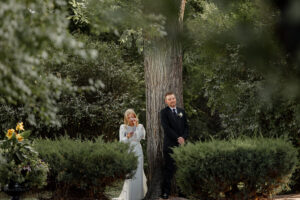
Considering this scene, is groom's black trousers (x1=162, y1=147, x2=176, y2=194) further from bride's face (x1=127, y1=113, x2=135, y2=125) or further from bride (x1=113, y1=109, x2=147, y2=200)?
bride's face (x1=127, y1=113, x2=135, y2=125)

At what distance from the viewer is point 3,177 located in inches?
323

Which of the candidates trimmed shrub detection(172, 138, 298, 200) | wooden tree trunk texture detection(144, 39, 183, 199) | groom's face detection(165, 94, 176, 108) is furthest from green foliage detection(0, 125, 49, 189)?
groom's face detection(165, 94, 176, 108)

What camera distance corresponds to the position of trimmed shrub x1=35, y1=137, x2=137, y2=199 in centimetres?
866

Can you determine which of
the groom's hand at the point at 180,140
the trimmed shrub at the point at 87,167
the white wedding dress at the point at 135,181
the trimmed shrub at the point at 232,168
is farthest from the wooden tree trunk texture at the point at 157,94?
the trimmed shrub at the point at 232,168

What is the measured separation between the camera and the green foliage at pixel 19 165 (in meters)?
8.18

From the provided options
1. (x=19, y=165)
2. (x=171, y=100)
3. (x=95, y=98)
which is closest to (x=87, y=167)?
(x=19, y=165)

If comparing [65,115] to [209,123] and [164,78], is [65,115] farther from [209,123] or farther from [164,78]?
[209,123]

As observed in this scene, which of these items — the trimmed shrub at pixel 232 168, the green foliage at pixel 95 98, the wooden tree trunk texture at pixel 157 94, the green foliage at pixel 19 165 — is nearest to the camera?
the trimmed shrub at pixel 232 168

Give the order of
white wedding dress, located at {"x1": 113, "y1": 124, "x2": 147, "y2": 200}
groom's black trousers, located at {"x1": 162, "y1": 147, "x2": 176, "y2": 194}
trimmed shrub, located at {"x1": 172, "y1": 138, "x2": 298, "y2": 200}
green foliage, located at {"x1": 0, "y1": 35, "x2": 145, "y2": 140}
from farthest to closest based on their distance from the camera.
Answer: green foliage, located at {"x1": 0, "y1": 35, "x2": 145, "y2": 140}
white wedding dress, located at {"x1": 113, "y1": 124, "x2": 147, "y2": 200}
groom's black trousers, located at {"x1": 162, "y1": 147, "x2": 176, "y2": 194}
trimmed shrub, located at {"x1": 172, "y1": 138, "x2": 298, "y2": 200}

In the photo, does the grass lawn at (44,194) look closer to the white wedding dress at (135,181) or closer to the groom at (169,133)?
the white wedding dress at (135,181)

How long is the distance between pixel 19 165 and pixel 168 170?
2.91 metres

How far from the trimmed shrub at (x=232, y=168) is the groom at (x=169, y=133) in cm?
89

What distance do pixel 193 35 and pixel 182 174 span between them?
6599 mm

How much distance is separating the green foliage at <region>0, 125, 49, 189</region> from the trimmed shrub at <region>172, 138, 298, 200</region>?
2.51 meters
